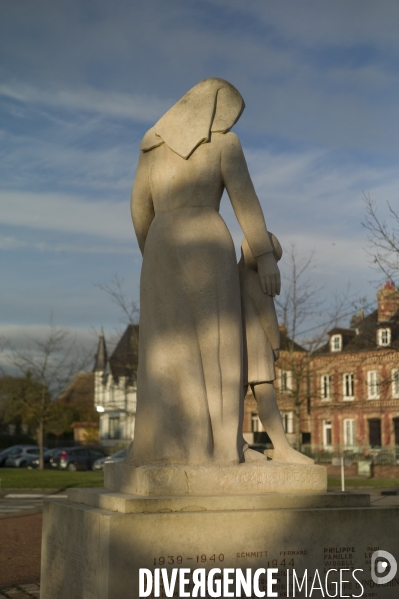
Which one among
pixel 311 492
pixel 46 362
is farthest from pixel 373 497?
pixel 46 362

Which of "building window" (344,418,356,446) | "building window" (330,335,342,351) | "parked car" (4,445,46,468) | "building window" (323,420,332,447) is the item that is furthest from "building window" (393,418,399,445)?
"parked car" (4,445,46,468)

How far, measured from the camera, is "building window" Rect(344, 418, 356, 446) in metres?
51.0

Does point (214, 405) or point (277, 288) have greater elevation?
point (277, 288)

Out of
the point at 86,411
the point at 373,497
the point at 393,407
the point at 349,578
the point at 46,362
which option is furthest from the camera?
the point at 86,411

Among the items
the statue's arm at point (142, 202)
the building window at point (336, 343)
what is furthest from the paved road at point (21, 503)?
the building window at point (336, 343)

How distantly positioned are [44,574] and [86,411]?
2746 inches

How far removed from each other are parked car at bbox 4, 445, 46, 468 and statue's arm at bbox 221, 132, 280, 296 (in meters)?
40.1

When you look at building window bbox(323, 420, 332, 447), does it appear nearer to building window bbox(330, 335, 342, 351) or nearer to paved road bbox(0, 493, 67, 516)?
building window bbox(330, 335, 342, 351)

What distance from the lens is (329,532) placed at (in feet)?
17.6

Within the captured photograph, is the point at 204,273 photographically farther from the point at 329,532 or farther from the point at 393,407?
the point at 393,407

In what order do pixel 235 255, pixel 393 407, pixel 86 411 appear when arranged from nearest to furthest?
pixel 235 255 → pixel 393 407 → pixel 86 411

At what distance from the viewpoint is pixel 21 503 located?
20.0 m

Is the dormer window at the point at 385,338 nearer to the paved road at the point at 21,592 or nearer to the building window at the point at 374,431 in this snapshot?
the building window at the point at 374,431

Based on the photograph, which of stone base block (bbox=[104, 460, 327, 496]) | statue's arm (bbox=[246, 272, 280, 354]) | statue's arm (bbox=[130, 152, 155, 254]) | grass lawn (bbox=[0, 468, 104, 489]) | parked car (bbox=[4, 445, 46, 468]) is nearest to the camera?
stone base block (bbox=[104, 460, 327, 496])
